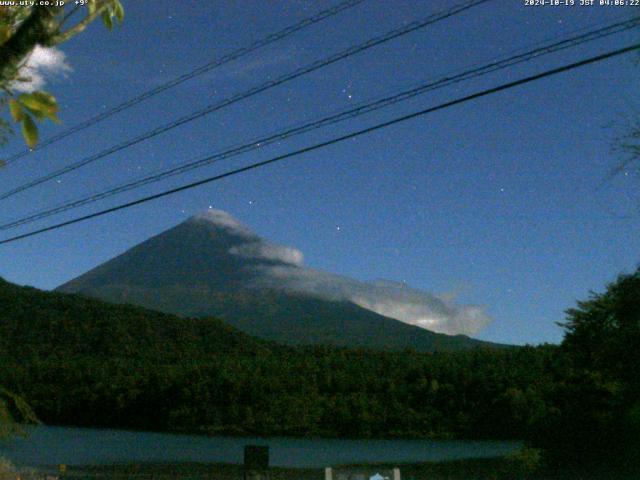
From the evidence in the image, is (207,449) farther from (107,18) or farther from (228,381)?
(107,18)

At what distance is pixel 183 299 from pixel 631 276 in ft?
575

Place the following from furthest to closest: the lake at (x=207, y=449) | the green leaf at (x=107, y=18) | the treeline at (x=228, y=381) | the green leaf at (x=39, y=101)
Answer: the treeline at (x=228, y=381) < the lake at (x=207, y=449) < the green leaf at (x=107, y=18) < the green leaf at (x=39, y=101)

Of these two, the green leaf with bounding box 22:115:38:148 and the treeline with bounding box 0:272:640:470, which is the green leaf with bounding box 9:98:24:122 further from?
the treeline with bounding box 0:272:640:470

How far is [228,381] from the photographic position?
51.4 meters

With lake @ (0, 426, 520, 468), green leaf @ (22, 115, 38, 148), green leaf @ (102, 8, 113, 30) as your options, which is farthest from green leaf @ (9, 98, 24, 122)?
lake @ (0, 426, 520, 468)

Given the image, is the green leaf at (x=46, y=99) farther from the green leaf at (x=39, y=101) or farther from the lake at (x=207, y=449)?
the lake at (x=207, y=449)

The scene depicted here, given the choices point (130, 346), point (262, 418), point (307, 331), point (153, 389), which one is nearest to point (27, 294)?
point (130, 346)

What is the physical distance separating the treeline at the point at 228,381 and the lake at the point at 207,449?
1.42 meters

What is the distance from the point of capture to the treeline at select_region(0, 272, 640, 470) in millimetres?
43031

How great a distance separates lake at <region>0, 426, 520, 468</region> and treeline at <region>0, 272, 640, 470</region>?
1422mm

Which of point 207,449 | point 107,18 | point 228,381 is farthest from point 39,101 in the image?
point 228,381

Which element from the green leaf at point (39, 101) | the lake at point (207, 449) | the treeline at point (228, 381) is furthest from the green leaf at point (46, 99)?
the treeline at point (228, 381)

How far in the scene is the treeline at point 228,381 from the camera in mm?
43031

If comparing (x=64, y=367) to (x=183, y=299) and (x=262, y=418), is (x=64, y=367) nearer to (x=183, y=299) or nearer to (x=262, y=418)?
(x=262, y=418)
